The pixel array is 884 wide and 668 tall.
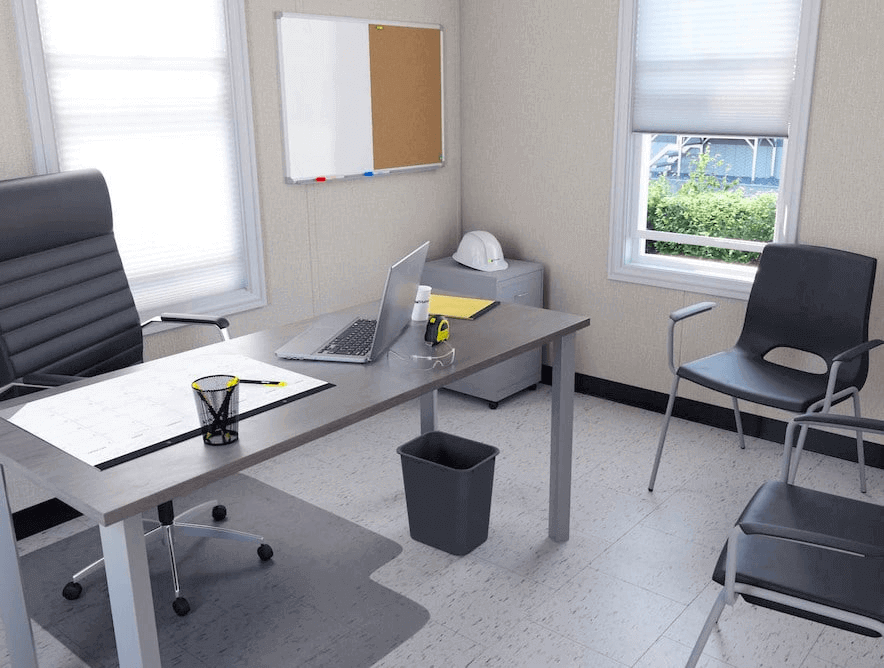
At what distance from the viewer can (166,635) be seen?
97.6 inches

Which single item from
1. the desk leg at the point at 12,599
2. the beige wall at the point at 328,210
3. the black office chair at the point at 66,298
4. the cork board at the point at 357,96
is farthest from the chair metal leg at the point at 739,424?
the desk leg at the point at 12,599

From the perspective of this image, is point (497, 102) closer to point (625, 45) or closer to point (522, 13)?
point (522, 13)

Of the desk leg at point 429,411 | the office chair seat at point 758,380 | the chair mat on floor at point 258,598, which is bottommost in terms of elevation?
the chair mat on floor at point 258,598

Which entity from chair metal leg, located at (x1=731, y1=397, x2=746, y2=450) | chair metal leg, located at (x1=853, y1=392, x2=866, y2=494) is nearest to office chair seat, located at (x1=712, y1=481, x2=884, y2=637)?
chair metal leg, located at (x1=853, y1=392, x2=866, y2=494)

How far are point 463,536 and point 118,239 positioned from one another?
174cm

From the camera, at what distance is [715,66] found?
142 inches

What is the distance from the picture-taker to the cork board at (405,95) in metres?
4.01

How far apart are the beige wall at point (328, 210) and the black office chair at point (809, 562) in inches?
92.8

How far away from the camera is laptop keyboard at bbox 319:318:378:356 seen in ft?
7.93

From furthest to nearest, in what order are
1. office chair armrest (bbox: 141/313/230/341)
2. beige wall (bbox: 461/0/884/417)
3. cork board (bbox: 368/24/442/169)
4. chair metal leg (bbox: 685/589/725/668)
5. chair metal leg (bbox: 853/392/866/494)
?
1. cork board (bbox: 368/24/442/169)
2. beige wall (bbox: 461/0/884/417)
3. chair metal leg (bbox: 853/392/866/494)
4. office chair armrest (bbox: 141/313/230/341)
5. chair metal leg (bbox: 685/589/725/668)

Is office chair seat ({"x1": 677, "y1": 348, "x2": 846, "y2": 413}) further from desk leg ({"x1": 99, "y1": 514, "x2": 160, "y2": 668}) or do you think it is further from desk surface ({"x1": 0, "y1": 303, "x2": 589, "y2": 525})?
desk leg ({"x1": 99, "y1": 514, "x2": 160, "y2": 668})

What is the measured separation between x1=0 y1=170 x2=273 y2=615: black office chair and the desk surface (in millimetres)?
467

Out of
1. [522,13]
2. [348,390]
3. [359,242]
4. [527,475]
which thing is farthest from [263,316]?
[522,13]

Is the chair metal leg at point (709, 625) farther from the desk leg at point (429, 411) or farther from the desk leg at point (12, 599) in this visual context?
the desk leg at point (12, 599)
